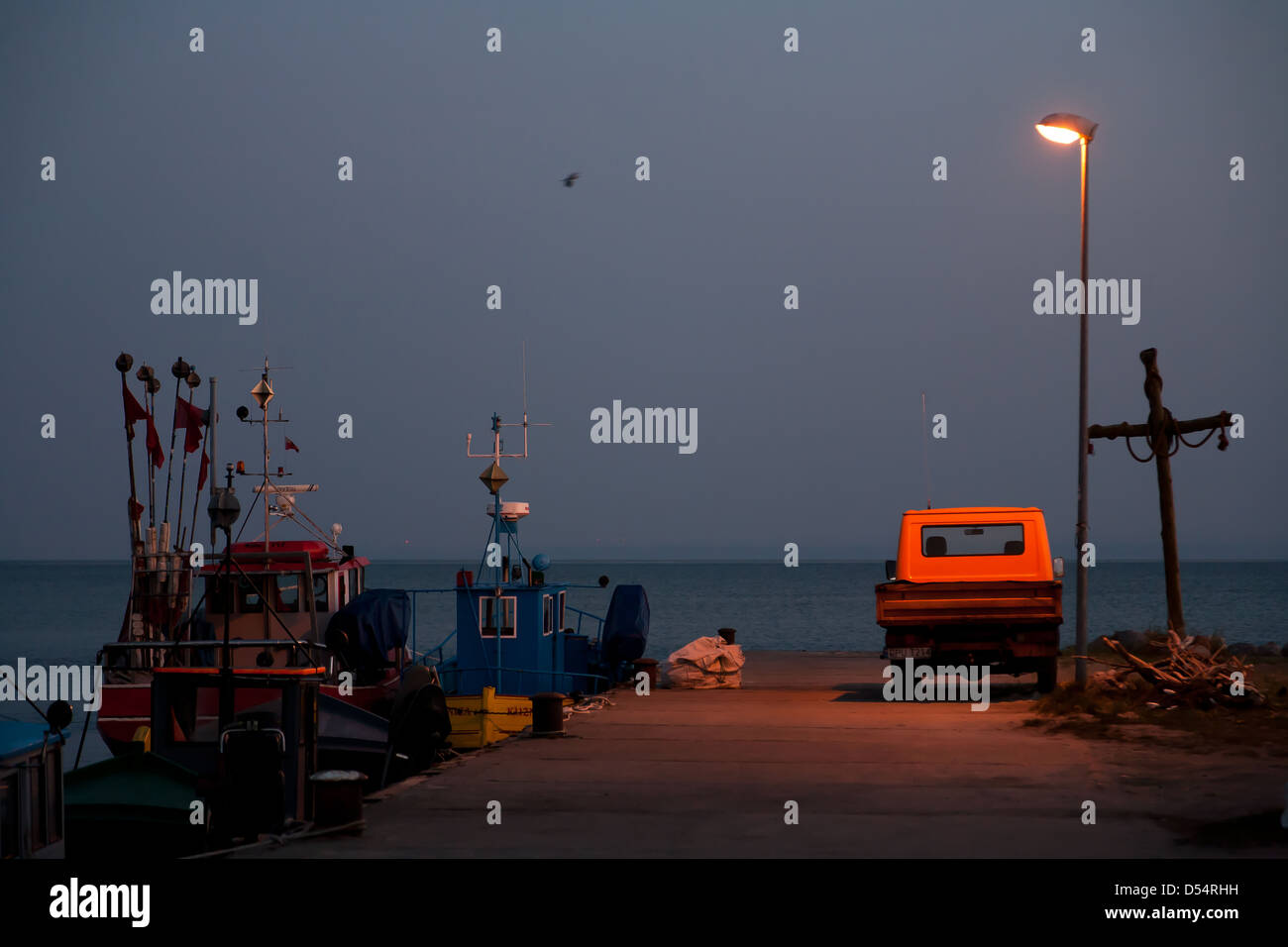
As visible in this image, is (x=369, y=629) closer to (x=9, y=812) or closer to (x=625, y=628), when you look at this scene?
(x=625, y=628)

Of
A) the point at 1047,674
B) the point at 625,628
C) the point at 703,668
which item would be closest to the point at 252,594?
the point at 625,628

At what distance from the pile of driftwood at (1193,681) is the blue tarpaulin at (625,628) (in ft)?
36.1

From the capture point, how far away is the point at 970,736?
15617 millimetres

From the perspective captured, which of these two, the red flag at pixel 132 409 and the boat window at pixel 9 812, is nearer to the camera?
the boat window at pixel 9 812

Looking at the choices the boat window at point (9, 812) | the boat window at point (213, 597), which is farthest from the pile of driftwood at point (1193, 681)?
the boat window at point (213, 597)

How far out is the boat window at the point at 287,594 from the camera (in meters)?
24.2

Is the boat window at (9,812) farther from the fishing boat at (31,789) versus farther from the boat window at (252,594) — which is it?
the boat window at (252,594)

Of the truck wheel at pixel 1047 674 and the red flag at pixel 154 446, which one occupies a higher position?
the red flag at pixel 154 446

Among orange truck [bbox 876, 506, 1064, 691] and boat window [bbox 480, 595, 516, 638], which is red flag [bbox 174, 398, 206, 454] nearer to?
boat window [bbox 480, 595, 516, 638]

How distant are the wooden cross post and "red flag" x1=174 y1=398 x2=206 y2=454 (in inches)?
673

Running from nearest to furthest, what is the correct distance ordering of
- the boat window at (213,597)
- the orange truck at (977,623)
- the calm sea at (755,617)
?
the orange truck at (977,623) < the boat window at (213,597) < the calm sea at (755,617)

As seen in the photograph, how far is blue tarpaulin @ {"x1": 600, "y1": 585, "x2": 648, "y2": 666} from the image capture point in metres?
26.7
